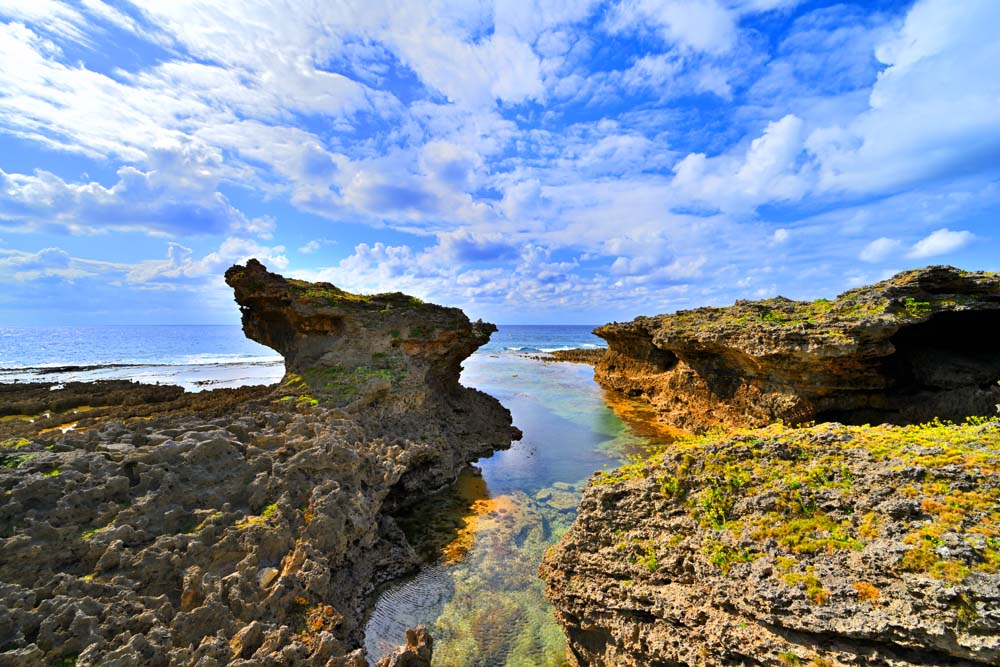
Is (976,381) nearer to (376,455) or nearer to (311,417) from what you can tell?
(376,455)

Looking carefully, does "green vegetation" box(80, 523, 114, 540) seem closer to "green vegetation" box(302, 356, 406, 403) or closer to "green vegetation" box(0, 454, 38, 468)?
"green vegetation" box(0, 454, 38, 468)

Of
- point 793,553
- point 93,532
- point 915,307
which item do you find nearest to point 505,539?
point 793,553

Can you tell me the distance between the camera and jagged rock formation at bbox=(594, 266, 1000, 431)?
13758 millimetres

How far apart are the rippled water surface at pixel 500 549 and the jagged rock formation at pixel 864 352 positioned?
18.4 ft

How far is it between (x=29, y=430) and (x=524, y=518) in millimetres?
20183

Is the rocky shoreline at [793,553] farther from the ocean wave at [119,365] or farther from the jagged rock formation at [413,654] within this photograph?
the ocean wave at [119,365]

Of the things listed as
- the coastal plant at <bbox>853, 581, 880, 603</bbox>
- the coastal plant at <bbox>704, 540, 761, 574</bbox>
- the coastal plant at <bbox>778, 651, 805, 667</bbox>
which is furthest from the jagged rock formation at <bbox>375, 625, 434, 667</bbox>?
the coastal plant at <bbox>853, 581, 880, 603</bbox>

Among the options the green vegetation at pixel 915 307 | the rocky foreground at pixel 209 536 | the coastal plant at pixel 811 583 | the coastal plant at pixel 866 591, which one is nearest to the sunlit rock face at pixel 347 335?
the rocky foreground at pixel 209 536

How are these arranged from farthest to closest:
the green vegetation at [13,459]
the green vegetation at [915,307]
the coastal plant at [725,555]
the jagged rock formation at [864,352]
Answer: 1. the jagged rock formation at [864,352]
2. the green vegetation at [915,307]
3. the green vegetation at [13,459]
4. the coastal plant at [725,555]

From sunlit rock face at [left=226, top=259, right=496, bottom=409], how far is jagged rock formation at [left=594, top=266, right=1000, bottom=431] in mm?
13499

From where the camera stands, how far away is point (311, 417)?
1224cm

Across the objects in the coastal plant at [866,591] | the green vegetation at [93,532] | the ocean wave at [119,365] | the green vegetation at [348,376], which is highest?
the ocean wave at [119,365]

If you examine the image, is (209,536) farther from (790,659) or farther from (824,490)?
(824,490)

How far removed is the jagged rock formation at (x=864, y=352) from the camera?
13.8 metres
